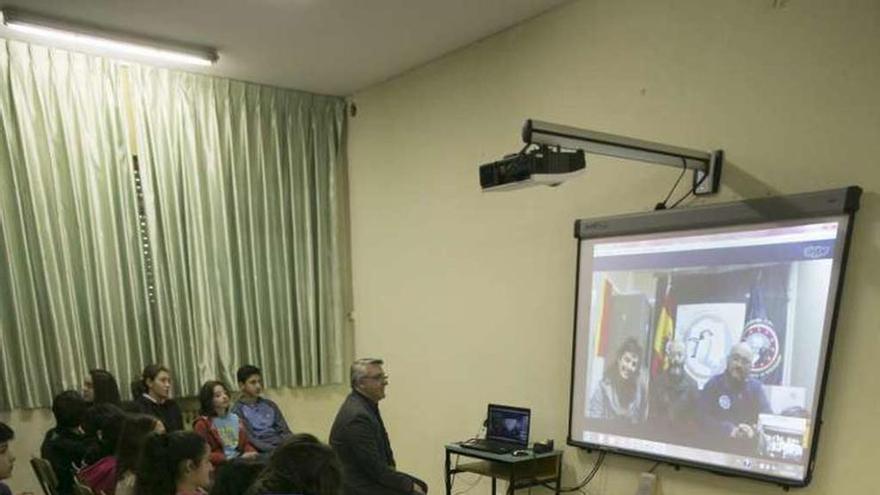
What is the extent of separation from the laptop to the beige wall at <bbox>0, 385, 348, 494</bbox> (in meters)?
1.83

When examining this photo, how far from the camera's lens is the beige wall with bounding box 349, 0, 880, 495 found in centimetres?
245

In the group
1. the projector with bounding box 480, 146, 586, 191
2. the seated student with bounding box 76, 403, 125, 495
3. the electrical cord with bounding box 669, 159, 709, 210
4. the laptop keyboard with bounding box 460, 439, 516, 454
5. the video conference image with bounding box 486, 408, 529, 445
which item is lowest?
the laptop keyboard with bounding box 460, 439, 516, 454

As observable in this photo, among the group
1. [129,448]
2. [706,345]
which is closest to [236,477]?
[129,448]

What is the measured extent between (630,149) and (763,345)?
39.8 inches

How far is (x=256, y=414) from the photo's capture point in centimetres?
431

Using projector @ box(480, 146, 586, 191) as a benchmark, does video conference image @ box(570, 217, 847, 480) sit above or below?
below

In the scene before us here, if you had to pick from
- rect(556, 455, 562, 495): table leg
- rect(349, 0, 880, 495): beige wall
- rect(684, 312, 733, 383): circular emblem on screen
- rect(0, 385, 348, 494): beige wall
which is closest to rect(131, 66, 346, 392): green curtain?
rect(0, 385, 348, 494): beige wall

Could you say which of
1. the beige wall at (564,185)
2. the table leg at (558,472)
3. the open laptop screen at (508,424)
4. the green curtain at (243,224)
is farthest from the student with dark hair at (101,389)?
the table leg at (558,472)

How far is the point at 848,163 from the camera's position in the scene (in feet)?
8.05

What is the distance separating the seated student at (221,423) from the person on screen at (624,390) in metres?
2.21

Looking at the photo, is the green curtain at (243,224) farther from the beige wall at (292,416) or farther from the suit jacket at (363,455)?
the suit jacket at (363,455)

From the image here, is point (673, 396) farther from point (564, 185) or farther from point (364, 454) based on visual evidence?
point (364, 454)

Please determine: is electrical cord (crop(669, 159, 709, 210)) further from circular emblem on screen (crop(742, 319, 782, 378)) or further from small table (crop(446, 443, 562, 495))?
small table (crop(446, 443, 562, 495))

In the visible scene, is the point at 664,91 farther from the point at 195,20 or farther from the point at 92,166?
the point at 92,166
